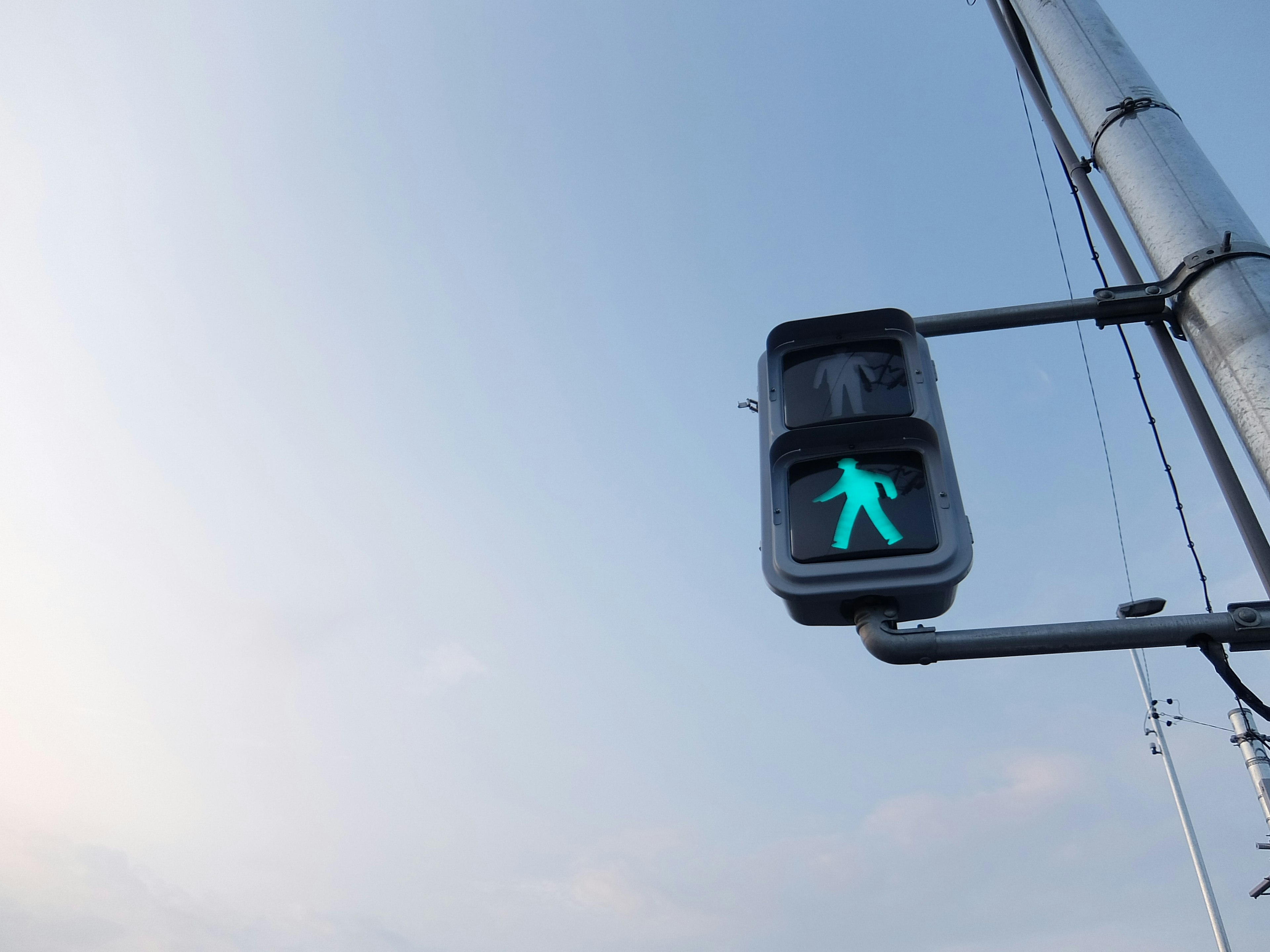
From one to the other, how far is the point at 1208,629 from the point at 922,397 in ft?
3.11

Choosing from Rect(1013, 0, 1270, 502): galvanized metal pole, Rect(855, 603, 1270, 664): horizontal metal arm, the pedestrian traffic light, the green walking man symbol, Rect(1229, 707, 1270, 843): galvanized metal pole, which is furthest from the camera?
Rect(1229, 707, 1270, 843): galvanized metal pole

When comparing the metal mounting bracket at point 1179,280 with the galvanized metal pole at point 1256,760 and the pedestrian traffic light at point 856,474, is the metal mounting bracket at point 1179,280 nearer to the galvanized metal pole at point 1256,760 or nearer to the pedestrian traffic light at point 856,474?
the pedestrian traffic light at point 856,474

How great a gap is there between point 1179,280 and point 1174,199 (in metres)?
0.25

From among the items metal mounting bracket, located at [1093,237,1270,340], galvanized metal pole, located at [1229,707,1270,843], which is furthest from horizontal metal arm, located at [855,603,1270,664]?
galvanized metal pole, located at [1229,707,1270,843]

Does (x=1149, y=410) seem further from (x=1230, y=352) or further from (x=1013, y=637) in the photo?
(x=1013, y=637)

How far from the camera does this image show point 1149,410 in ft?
10.4

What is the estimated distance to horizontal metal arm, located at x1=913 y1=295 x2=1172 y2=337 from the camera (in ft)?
7.70

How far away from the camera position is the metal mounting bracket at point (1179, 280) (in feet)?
6.79

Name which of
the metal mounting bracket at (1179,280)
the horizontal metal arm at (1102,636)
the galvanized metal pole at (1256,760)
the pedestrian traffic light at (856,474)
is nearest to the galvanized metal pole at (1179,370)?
the metal mounting bracket at (1179,280)

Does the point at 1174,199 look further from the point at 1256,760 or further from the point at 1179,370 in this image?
the point at 1256,760

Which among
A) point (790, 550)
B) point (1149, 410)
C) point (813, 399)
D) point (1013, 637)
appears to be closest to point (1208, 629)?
point (1013, 637)

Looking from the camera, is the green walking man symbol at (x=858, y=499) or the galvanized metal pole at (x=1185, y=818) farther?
the galvanized metal pole at (x=1185, y=818)

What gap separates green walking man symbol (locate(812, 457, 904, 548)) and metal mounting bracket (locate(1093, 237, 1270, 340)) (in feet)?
2.71

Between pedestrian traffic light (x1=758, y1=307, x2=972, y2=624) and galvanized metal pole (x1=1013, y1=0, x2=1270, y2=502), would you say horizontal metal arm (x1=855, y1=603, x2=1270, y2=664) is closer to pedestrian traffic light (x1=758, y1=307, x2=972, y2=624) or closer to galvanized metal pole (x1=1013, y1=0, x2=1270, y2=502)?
pedestrian traffic light (x1=758, y1=307, x2=972, y2=624)
